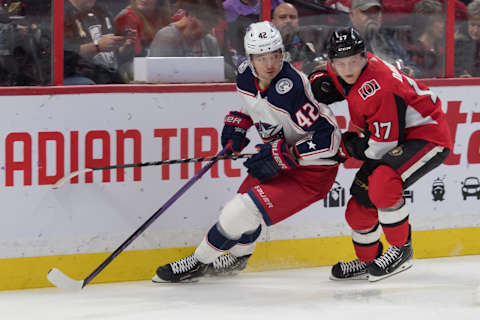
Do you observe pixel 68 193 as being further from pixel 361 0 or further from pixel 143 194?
pixel 361 0

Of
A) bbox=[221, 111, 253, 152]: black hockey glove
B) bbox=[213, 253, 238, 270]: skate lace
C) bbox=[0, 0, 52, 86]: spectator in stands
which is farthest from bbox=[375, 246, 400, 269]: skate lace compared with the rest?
bbox=[0, 0, 52, 86]: spectator in stands

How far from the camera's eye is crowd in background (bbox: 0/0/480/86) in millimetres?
3830

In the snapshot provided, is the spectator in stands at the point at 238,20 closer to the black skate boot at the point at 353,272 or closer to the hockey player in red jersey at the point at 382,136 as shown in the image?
the hockey player in red jersey at the point at 382,136

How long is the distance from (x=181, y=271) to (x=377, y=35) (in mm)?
1539

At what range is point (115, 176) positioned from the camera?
156 inches

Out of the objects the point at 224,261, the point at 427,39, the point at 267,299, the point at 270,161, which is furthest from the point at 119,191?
the point at 427,39

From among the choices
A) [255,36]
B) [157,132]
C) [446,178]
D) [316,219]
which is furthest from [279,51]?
[446,178]

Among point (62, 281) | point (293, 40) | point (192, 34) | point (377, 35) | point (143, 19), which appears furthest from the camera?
point (377, 35)

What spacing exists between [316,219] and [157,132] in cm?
91

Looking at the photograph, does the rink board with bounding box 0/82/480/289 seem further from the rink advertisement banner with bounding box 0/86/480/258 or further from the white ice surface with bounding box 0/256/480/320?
the white ice surface with bounding box 0/256/480/320

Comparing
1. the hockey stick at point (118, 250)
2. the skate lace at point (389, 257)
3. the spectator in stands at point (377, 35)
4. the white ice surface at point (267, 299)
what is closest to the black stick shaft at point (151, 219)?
the hockey stick at point (118, 250)

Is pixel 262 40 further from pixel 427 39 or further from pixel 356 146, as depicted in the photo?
pixel 427 39

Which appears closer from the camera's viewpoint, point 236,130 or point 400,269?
point 400,269

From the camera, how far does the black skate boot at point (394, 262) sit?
382 cm
